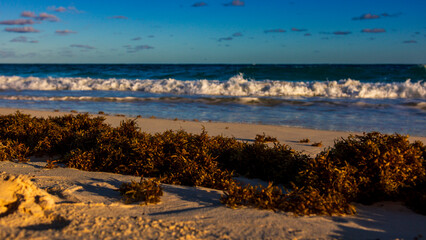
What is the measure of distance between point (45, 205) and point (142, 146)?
170 centimetres

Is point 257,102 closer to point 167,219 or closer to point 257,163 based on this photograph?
point 257,163

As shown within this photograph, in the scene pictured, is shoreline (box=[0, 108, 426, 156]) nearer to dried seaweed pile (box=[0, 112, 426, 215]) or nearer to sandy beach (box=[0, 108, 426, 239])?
dried seaweed pile (box=[0, 112, 426, 215])

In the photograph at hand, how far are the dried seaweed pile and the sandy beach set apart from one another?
0.16 meters

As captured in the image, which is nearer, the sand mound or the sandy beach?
the sandy beach

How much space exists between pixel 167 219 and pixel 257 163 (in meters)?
1.91

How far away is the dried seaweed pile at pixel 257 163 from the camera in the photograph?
340 cm

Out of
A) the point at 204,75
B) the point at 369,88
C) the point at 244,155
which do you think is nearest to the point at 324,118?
the point at 244,155

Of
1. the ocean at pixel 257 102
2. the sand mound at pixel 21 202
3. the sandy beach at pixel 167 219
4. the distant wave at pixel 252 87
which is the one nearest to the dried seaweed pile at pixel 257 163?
the sandy beach at pixel 167 219

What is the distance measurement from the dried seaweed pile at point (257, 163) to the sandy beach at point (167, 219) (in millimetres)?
160

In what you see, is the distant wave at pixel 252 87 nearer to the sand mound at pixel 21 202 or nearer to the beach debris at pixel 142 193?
the beach debris at pixel 142 193

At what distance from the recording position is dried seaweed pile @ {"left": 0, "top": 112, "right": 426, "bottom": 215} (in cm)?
340

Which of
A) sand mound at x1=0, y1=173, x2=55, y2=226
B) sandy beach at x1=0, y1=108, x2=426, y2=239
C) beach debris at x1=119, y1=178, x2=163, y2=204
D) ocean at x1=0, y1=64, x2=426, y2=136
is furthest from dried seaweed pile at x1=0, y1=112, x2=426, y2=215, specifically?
ocean at x1=0, y1=64, x2=426, y2=136

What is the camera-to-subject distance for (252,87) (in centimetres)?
2159

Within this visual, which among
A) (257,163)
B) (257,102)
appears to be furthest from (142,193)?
(257,102)
